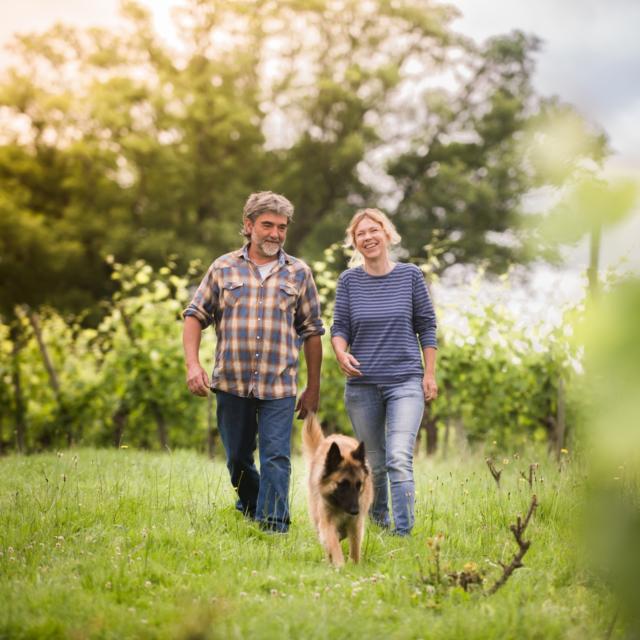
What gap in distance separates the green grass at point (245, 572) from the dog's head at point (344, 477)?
13.7 inches

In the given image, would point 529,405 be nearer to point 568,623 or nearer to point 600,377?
point 568,623

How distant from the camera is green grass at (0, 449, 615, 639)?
3127 millimetres

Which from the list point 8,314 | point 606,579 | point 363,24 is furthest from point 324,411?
point 363,24

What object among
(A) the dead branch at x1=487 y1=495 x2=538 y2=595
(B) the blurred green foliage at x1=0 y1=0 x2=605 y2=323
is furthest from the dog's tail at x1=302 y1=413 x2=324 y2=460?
(B) the blurred green foliage at x1=0 y1=0 x2=605 y2=323

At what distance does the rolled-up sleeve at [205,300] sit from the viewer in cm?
494

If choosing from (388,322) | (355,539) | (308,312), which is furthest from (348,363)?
(355,539)

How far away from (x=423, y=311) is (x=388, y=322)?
0.26 meters

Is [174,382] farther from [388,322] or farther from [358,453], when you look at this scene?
[358,453]

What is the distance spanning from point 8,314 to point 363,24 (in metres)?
13.5

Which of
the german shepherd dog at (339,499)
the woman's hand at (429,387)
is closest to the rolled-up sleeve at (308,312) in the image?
the woman's hand at (429,387)

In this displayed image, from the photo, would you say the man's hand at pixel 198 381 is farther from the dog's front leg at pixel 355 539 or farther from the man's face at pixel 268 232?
the dog's front leg at pixel 355 539

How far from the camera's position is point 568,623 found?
3121mm

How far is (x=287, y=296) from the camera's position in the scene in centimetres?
491

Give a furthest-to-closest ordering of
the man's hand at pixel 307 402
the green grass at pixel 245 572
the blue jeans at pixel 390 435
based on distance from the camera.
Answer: the man's hand at pixel 307 402
the blue jeans at pixel 390 435
the green grass at pixel 245 572
